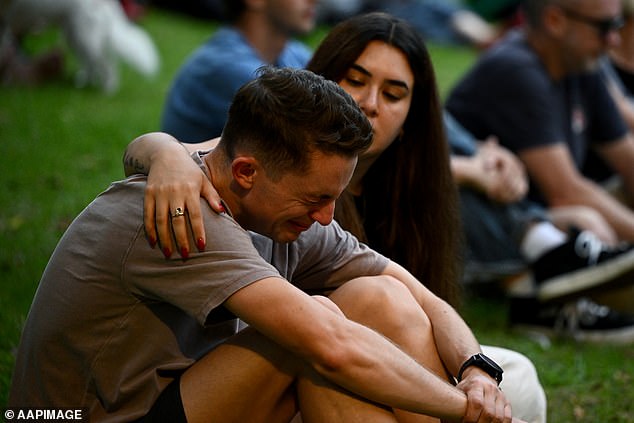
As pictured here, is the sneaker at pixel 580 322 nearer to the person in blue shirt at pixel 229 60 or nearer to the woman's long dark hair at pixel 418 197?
the woman's long dark hair at pixel 418 197

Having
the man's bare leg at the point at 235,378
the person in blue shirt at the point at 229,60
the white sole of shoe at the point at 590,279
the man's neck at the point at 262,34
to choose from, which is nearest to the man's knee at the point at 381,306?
the man's bare leg at the point at 235,378

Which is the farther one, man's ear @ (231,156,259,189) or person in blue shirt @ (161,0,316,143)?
person in blue shirt @ (161,0,316,143)

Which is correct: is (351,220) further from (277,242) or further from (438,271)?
(277,242)

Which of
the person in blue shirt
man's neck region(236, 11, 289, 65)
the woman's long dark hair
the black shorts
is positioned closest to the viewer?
the black shorts

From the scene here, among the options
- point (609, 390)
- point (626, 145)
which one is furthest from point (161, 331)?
point (626, 145)

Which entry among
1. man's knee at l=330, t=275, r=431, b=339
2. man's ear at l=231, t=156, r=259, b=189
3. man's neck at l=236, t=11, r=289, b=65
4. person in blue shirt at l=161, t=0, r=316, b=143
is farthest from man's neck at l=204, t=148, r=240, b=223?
man's neck at l=236, t=11, r=289, b=65

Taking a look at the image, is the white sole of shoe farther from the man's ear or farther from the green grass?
the man's ear

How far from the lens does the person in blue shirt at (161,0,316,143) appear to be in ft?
15.8

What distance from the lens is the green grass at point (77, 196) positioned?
430cm

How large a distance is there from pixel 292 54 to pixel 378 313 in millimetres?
2720

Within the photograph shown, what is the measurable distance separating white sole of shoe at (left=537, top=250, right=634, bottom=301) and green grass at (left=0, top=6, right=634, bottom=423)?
246mm

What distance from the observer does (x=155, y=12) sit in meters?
11.7

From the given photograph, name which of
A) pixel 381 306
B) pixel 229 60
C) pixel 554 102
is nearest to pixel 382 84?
pixel 381 306

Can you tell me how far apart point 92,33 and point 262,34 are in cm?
326
